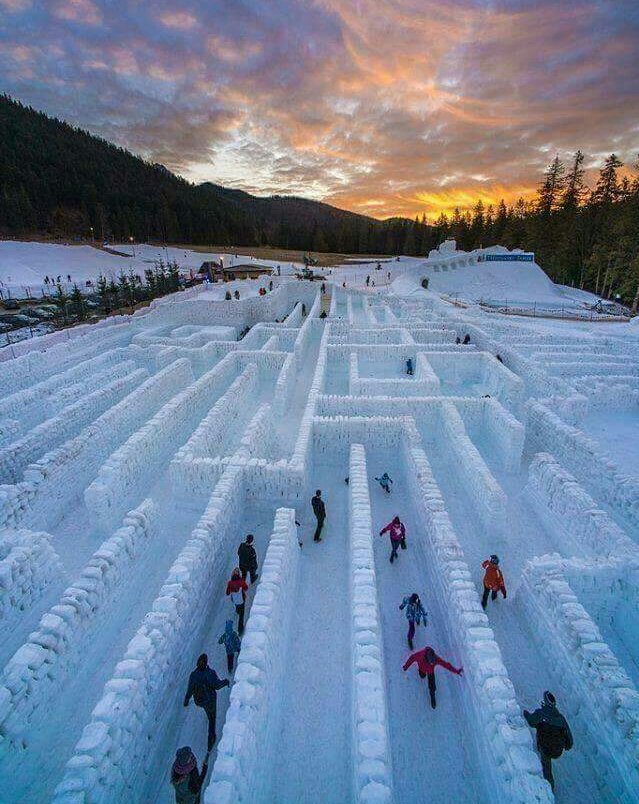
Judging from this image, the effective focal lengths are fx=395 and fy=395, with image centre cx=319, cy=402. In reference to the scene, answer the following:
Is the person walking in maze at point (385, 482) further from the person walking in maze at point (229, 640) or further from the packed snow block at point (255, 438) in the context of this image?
the person walking in maze at point (229, 640)

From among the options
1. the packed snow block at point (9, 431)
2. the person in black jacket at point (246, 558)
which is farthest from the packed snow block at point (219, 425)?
the packed snow block at point (9, 431)

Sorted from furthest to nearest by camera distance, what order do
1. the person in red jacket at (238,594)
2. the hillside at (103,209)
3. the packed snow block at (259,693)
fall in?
the hillside at (103,209) → the person in red jacket at (238,594) → the packed snow block at (259,693)

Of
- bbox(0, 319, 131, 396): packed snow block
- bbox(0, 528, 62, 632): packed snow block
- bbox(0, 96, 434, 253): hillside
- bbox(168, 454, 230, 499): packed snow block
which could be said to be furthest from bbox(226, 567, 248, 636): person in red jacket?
bbox(0, 96, 434, 253): hillside

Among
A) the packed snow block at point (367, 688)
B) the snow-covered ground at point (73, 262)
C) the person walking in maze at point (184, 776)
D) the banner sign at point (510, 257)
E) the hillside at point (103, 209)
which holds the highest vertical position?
the hillside at point (103, 209)

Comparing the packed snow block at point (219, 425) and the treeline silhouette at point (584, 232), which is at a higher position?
the treeline silhouette at point (584, 232)

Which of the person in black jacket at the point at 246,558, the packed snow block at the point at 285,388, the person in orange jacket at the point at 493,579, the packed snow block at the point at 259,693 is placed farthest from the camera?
the packed snow block at the point at 285,388

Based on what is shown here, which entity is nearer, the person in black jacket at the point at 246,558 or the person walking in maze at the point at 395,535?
the person in black jacket at the point at 246,558

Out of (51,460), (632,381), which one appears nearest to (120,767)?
(51,460)
